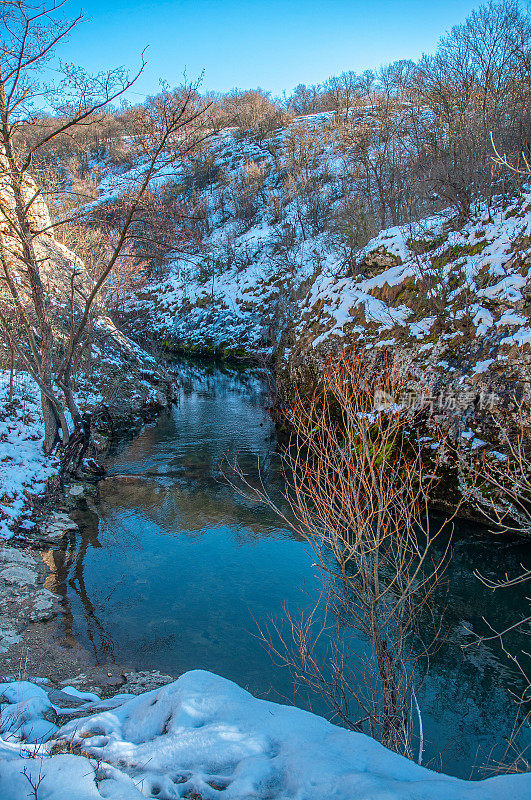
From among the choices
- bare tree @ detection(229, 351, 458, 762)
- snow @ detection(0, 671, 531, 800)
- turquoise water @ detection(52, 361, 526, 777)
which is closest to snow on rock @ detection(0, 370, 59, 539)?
turquoise water @ detection(52, 361, 526, 777)

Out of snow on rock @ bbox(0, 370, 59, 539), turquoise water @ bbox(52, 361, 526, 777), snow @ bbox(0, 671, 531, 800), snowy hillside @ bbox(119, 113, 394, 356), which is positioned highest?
snowy hillside @ bbox(119, 113, 394, 356)

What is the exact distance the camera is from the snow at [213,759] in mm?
2688

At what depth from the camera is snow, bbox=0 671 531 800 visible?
2688 mm

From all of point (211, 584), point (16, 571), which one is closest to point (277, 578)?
point (211, 584)

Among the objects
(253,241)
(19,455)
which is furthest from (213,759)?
(253,241)

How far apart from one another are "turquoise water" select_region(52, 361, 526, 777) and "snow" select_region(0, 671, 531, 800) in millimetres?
2026

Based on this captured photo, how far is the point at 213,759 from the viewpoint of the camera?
3254 mm

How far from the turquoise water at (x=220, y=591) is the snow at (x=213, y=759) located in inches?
79.7

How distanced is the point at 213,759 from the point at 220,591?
Result: 4545 mm

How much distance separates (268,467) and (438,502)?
467 cm

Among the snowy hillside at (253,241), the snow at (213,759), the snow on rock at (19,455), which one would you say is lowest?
the snow at (213,759)

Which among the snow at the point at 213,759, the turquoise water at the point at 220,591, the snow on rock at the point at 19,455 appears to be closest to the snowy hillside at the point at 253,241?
the snow on rock at the point at 19,455

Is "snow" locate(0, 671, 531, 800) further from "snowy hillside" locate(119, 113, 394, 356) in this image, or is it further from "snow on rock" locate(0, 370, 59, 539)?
"snowy hillside" locate(119, 113, 394, 356)

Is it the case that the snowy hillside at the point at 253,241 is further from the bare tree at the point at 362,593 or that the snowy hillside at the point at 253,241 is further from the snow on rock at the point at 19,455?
the bare tree at the point at 362,593
